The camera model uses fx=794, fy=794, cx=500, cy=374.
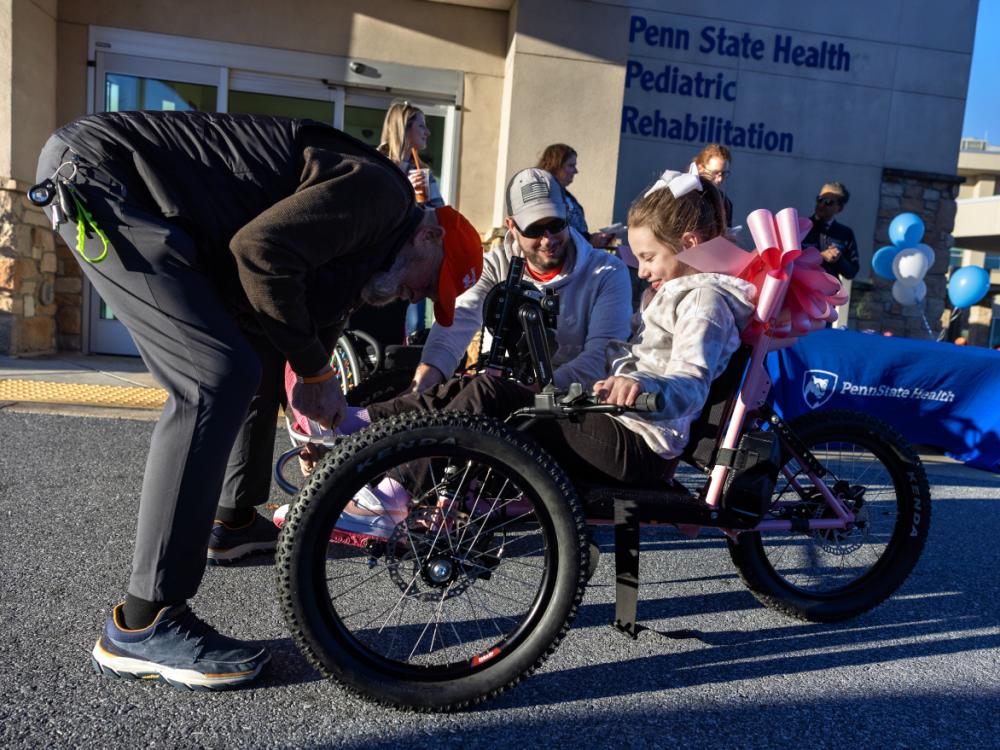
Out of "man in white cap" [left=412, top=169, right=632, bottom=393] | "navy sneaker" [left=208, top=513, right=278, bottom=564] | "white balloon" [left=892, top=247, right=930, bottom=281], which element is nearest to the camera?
"navy sneaker" [left=208, top=513, right=278, bottom=564]

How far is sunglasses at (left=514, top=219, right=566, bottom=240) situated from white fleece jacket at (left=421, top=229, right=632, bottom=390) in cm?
14

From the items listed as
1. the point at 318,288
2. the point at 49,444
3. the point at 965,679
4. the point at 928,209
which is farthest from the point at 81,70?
the point at 928,209

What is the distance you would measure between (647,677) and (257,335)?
151 centimetres

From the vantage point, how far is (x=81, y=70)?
23.3 ft

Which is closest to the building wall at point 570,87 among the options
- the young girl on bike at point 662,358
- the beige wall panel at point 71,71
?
the beige wall panel at point 71,71

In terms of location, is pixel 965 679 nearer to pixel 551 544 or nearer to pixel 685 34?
pixel 551 544

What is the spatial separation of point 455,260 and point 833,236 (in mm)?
4879

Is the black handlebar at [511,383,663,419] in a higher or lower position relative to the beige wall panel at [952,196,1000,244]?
lower

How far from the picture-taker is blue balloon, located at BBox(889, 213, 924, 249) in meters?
8.50

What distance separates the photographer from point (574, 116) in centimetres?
718

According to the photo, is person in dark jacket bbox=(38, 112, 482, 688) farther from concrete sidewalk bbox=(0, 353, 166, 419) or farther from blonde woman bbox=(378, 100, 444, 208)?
concrete sidewalk bbox=(0, 353, 166, 419)

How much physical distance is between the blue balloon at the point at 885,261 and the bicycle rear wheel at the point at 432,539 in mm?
8063

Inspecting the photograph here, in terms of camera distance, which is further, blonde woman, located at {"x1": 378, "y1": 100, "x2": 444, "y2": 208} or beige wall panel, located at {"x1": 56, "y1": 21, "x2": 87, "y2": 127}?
beige wall panel, located at {"x1": 56, "y1": 21, "x2": 87, "y2": 127}

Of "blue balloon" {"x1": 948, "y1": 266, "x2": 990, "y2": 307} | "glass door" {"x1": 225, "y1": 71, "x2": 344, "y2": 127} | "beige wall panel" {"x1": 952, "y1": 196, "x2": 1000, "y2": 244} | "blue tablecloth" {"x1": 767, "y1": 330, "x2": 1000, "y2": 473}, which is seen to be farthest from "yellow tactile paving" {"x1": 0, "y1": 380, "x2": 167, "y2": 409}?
"beige wall panel" {"x1": 952, "y1": 196, "x2": 1000, "y2": 244}
